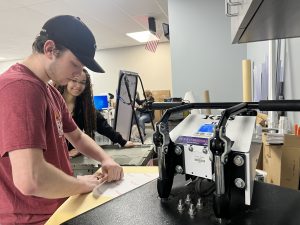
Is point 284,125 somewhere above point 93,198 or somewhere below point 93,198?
above

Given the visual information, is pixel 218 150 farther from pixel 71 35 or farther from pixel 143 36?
pixel 143 36

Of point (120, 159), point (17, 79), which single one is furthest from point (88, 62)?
point (120, 159)

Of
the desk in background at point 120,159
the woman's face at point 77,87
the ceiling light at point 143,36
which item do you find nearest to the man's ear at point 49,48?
the desk in background at point 120,159

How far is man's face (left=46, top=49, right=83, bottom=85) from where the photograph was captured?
34.0 inches

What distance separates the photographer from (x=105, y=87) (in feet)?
25.8

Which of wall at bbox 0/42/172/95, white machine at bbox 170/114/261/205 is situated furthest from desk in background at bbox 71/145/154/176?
wall at bbox 0/42/172/95

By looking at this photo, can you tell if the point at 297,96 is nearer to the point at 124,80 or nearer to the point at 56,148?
the point at 56,148

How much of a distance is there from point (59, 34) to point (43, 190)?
0.50 m

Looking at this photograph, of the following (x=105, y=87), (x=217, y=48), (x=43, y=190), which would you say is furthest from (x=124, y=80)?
(x=105, y=87)

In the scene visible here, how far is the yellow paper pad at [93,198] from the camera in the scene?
677 mm

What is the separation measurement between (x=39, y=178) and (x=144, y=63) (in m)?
6.89

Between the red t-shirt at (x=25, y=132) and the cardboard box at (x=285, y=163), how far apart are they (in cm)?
82

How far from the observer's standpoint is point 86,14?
4.00 metres

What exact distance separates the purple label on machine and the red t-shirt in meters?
0.42
